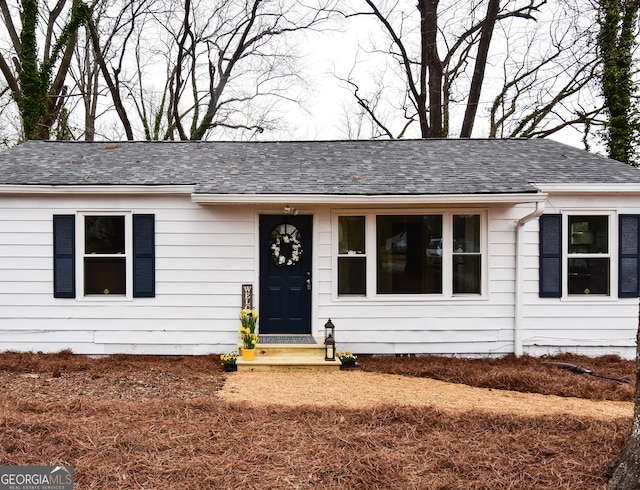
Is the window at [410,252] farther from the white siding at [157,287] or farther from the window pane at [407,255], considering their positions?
the white siding at [157,287]

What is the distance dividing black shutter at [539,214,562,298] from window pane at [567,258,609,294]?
0.93 feet

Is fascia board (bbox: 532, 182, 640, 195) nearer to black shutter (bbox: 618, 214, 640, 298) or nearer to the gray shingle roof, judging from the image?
the gray shingle roof

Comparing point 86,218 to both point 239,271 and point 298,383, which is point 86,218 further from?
point 298,383

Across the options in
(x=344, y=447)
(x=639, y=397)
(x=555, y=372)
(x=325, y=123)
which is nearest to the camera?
(x=639, y=397)

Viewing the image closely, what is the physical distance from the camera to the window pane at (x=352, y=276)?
7.19 m

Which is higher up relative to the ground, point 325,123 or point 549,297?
point 325,123

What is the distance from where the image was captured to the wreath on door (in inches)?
283

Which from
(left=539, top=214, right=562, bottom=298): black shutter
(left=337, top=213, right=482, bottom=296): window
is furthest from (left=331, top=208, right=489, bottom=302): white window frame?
(left=539, top=214, right=562, bottom=298): black shutter

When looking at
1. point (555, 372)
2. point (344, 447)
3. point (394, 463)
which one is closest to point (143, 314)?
point (344, 447)

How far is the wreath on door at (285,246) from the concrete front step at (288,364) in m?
1.61

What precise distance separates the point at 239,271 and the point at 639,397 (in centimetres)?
543

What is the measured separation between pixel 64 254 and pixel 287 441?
17.0 ft

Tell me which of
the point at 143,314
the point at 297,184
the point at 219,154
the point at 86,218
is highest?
the point at 219,154

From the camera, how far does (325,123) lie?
A: 23453mm
